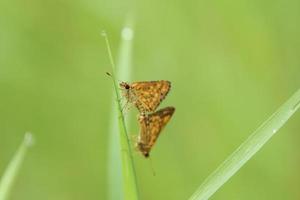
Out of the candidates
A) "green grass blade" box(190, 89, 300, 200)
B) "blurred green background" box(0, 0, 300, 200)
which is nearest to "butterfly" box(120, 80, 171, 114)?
"green grass blade" box(190, 89, 300, 200)

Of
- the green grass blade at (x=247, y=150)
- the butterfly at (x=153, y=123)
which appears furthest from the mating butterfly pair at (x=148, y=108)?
the green grass blade at (x=247, y=150)

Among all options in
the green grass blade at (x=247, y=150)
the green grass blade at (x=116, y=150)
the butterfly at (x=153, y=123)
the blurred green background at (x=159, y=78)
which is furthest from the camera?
the blurred green background at (x=159, y=78)

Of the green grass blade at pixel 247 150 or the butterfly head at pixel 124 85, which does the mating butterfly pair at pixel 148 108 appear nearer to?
the butterfly head at pixel 124 85

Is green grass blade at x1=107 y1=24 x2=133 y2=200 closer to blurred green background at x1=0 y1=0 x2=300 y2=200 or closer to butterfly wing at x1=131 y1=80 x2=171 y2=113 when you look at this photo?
butterfly wing at x1=131 y1=80 x2=171 y2=113

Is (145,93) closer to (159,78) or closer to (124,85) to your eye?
(124,85)

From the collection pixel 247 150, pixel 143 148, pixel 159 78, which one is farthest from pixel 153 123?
pixel 159 78

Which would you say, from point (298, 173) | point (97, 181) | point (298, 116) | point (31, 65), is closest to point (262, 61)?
point (298, 116)
